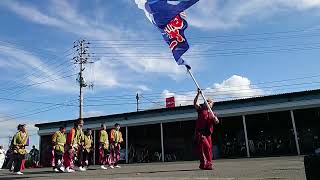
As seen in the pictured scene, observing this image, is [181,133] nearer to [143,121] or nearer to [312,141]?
[143,121]

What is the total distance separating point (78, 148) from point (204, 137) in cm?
650

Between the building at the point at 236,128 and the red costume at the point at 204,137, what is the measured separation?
13.7 meters

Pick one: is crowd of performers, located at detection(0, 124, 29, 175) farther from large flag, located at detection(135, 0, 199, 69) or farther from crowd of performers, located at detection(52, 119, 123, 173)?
large flag, located at detection(135, 0, 199, 69)

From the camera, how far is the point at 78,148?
16000 millimetres

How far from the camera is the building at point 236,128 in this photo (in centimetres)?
2534

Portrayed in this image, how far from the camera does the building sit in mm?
25344

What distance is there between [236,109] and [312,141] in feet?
17.2

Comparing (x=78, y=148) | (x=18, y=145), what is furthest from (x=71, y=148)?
(x=18, y=145)

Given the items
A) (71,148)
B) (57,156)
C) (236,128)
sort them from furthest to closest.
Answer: (236,128) → (57,156) → (71,148)

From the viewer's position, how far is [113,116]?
3194 centimetres

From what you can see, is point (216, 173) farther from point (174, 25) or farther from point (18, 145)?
point (18, 145)

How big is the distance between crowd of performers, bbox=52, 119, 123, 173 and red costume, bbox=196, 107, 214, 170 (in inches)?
223

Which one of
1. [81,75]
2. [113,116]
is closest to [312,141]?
[113,116]

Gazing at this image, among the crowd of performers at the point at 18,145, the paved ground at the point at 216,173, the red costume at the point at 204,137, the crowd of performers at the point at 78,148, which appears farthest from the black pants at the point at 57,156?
the red costume at the point at 204,137
